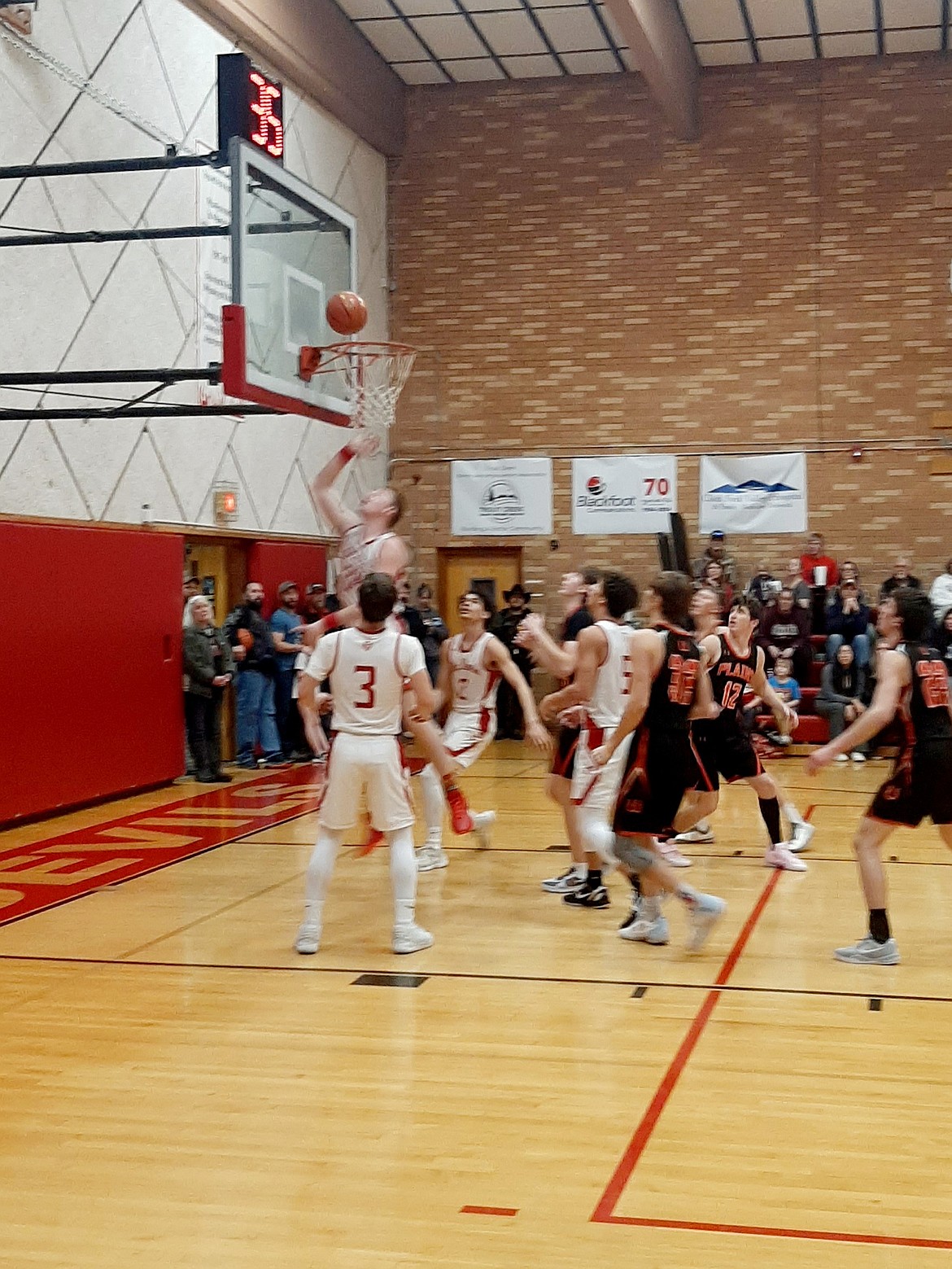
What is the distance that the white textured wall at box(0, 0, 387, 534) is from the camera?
38.0ft

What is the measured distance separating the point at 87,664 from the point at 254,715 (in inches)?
123

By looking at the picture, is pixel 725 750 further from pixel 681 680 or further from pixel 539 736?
pixel 681 680

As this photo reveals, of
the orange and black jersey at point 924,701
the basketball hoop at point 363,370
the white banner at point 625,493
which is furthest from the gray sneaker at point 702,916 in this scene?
the white banner at point 625,493

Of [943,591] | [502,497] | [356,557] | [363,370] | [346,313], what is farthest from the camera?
[502,497]

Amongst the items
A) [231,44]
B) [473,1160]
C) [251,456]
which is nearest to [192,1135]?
[473,1160]

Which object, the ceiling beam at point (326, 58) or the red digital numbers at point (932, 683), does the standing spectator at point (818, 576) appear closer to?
the ceiling beam at point (326, 58)

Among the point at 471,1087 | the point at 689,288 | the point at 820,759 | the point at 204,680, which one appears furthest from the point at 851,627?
the point at 471,1087

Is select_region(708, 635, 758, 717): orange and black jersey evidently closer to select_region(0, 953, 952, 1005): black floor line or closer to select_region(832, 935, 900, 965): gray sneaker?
select_region(832, 935, 900, 965): gray sneaker

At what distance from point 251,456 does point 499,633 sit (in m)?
4.04

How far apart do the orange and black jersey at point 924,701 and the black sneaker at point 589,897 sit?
2244mm

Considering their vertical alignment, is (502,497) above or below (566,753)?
above

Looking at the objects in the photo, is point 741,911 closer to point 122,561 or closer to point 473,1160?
point 473,1160

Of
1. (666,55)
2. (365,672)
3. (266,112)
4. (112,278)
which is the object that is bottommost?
(365,672)

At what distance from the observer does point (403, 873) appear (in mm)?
7078
